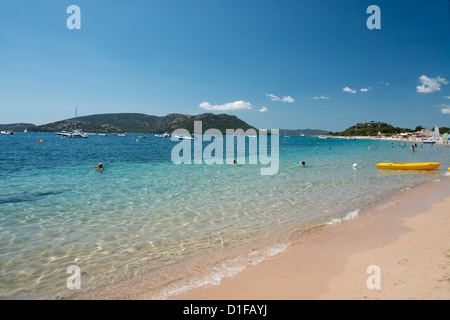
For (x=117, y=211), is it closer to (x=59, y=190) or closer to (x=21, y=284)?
(x=21, y=284)

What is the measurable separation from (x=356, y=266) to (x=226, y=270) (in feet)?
10.5

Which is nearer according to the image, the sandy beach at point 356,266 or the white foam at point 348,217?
the sandy beach at point 356,266

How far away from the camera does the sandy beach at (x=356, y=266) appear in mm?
4555

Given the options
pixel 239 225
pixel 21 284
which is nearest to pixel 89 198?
pixel 21 284

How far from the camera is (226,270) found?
18.7ft

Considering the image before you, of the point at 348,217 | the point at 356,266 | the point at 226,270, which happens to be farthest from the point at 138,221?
the point at 348,217

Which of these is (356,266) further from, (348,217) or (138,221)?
(138,221)

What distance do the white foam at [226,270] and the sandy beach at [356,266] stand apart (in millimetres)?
172

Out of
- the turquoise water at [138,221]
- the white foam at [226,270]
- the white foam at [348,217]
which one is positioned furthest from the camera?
the white foam at [348,217]

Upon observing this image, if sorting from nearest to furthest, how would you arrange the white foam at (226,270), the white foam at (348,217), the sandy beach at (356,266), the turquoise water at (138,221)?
the sandy beach at (356,266), the white foam at (226,270), the turquoise water at (138,221), the white foam at (348,217)

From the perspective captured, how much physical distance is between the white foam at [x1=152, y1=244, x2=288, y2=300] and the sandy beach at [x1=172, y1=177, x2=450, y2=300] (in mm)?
172

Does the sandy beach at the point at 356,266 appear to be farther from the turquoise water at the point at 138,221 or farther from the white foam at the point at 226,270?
the turquoise water at the point at 138,221

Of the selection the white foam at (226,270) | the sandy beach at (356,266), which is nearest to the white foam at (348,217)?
the sandy beach at (356,266)

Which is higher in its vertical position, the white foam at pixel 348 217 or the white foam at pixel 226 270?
the white foam at pixel 348 217
